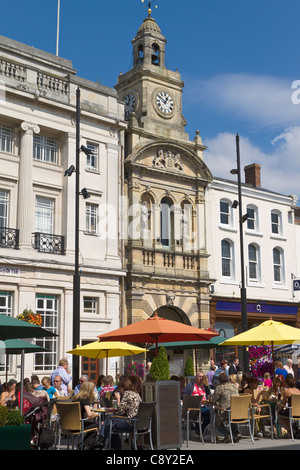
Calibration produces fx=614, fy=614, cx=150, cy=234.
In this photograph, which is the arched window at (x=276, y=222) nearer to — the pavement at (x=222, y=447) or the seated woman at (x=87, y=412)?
the pavement at (x=222, y=447)

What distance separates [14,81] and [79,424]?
646 inches

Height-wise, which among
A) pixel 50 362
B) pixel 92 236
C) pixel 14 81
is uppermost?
pixel 14 81

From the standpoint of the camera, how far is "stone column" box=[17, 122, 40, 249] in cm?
2414

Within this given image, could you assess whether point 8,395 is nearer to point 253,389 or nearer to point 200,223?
point 253,389

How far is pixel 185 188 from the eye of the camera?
100 feet

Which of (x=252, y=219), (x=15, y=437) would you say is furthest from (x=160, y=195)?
(x=15, y=437)

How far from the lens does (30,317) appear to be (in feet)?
74.3

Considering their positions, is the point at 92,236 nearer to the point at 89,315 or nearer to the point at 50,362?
the point at 89,315

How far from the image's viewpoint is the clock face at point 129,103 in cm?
3082

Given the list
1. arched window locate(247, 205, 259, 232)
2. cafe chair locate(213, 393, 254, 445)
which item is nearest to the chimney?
arched window locate(247, 205, 259, 232)

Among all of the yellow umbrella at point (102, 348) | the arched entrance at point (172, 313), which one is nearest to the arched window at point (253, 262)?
the arched entrance at point (172, 313)
